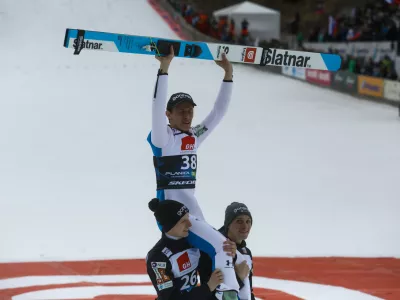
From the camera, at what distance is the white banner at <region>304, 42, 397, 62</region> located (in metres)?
20.2

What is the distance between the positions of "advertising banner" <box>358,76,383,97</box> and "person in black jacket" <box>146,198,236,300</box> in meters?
14.7

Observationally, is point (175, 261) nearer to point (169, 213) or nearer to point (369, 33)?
point (169, 213)

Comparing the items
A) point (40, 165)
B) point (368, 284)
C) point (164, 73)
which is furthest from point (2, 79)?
point (164, 73)

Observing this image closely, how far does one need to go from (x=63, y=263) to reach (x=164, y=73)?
352cm

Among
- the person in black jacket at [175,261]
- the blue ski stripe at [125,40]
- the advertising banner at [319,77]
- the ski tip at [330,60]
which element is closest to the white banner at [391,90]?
the advertising banner at [319,77]

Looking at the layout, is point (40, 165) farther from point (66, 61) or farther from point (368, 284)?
point (66, 61)

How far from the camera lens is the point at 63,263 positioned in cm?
726

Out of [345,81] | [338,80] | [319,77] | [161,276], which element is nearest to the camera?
[161,276]

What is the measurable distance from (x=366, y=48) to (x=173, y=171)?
1779cm

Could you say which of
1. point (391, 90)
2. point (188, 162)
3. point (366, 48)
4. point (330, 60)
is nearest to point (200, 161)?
point (391, 90)

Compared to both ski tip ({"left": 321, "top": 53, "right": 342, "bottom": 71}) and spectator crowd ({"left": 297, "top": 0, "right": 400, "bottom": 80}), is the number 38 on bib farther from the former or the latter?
spectator crowd ({"left": 297, "top": 0, "right": 400, "bottom": 80})

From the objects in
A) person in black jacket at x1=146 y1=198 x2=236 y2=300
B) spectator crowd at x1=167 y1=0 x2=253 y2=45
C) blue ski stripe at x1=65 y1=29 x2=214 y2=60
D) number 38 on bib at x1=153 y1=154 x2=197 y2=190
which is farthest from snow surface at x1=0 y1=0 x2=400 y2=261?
blue ski stripe at x1=65 y1=29 x2=214 y2=60

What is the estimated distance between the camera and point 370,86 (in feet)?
60.9

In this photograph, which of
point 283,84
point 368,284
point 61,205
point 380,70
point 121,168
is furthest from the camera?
point 283,84
